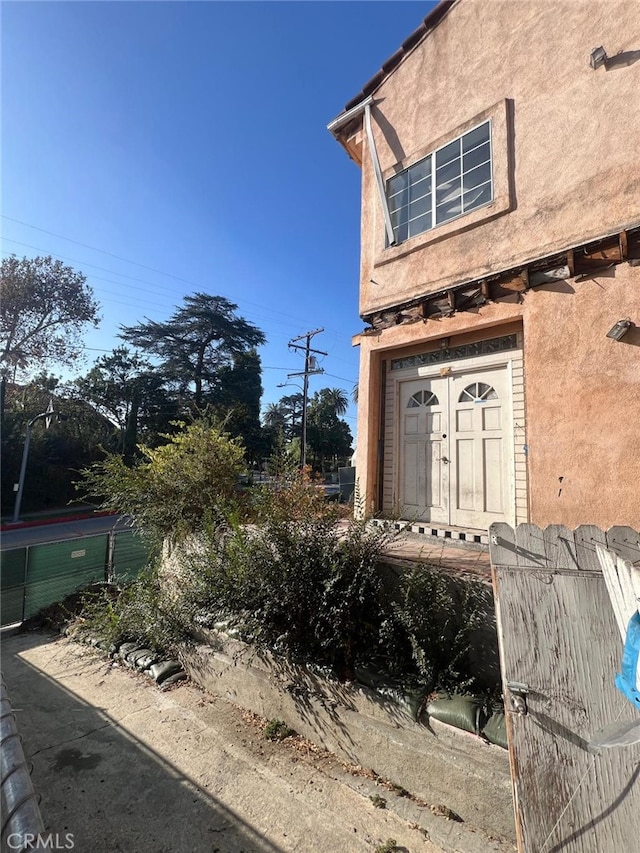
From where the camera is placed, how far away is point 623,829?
1.95 m

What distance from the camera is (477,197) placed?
5754 millimetres

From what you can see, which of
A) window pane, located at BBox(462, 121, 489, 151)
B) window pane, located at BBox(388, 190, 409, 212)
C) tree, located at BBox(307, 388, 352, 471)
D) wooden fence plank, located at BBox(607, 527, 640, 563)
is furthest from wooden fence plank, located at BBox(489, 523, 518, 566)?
tree, located at BBox(307, 388, 352, 471)

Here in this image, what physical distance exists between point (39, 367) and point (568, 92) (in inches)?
1235

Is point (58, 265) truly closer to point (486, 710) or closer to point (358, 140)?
point (358, 140)

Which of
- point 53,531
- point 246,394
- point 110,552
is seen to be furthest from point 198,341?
point 110,552

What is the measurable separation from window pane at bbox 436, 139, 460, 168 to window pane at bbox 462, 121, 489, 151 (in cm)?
12

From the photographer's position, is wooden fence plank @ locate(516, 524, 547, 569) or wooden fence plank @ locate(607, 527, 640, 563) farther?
wooden fence plank @ locate(516, 524, 547, 569)

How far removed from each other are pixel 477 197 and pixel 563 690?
20.0 ft

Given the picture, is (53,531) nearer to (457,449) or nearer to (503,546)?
(457,449)

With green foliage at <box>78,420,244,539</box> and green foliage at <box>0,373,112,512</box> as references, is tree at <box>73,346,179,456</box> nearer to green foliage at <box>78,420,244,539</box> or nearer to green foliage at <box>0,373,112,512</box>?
green foliage at <box>0,373,112,512</box>

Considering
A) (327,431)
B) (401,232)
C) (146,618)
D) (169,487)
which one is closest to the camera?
(146,618)

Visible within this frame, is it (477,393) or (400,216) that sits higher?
(400,216)

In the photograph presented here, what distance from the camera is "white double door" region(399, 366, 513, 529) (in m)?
5.35

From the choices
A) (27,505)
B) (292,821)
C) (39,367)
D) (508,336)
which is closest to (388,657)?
(292,821)
